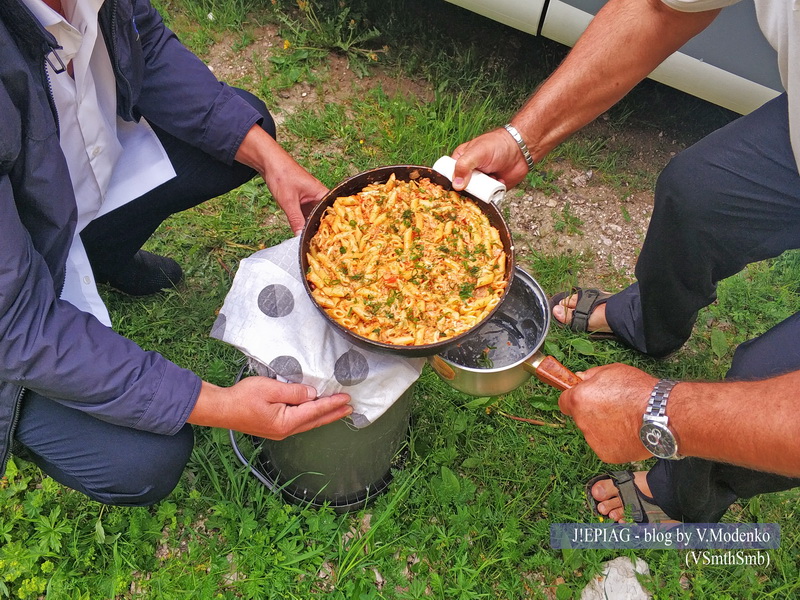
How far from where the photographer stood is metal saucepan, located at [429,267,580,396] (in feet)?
7.60

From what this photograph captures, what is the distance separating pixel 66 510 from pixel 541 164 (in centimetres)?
338

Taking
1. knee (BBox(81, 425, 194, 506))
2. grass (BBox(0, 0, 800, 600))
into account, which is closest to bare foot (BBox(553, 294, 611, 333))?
grass (BBox(0, 0, 800, 600))

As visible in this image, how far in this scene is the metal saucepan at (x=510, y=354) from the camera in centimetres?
232

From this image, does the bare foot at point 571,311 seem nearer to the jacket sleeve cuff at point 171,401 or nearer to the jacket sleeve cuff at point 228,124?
the jacket sleeve cuff at point 228,124

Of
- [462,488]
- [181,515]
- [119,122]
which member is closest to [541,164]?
[462,488]

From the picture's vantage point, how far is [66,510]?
2.90m

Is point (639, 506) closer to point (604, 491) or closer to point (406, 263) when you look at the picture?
point (604, 491)

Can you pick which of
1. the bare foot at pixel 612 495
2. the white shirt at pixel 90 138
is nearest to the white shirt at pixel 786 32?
the bare foot at pixel 612 495

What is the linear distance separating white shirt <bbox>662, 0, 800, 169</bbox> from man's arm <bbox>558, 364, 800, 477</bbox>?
3.20 feet

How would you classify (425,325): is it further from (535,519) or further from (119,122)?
(119,122)

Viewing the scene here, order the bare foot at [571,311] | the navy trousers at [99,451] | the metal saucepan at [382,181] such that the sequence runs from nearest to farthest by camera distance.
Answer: the metal saucepan at [382,181], the navy trousers at [99,451], the bare foot at [571,311]

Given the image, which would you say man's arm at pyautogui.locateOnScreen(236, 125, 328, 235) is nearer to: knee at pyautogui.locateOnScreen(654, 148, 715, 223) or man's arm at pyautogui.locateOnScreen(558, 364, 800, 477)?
man's arm at pyautogui.locateOnScreen(558, 364, 800, 477)

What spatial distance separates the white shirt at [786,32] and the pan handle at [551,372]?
116 cm

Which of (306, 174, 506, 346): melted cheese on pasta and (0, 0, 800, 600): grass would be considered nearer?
(306, 174, 506, 346): melted cheese on pasta
